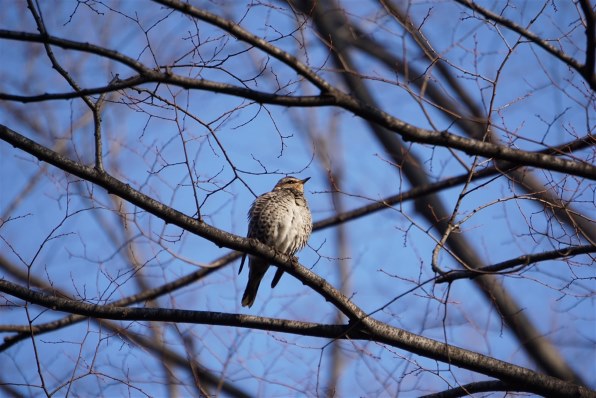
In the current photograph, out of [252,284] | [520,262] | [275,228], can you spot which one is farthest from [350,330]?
[252,284]

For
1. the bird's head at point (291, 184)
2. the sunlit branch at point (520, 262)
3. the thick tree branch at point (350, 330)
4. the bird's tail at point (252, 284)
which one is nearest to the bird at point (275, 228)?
the bird's tail at point (252, 284)

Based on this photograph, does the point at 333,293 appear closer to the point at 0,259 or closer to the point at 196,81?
the point at 196,81

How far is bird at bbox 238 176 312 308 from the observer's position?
7.38 meters

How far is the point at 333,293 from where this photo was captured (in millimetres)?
4750

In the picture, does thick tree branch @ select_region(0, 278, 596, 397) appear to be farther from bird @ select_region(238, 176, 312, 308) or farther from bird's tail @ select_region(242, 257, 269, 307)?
bird's tail @ select_region(242, 257, 269, 307)

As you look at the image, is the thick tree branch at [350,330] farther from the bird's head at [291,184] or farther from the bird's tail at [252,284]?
the bird's head at [291,184]

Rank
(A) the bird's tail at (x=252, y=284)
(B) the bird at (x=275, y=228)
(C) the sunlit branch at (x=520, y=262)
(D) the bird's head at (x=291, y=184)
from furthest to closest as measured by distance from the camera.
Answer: (D) the bird's head at (x=291, y=184)
(A) the bird's tail at (x=252, y=284)
(B) the bird at (x=275, y=228)
(C) the sunlit branch at (x=520, y=262)

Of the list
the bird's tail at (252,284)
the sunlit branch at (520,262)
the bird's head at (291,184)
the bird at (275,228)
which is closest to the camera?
the sunlit branch at (520,262)

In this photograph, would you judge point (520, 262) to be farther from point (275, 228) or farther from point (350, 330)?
point (275, 228)

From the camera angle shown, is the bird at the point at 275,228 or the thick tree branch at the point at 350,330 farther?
the bird at the point at 275,228

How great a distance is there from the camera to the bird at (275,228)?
7379 mm

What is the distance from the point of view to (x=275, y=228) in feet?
24.2

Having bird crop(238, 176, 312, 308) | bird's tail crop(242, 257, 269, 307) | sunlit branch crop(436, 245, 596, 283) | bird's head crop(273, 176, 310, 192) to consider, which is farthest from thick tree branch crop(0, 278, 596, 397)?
bird's head crop(273, 176, 310, 192)

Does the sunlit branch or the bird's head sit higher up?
the bird's head
